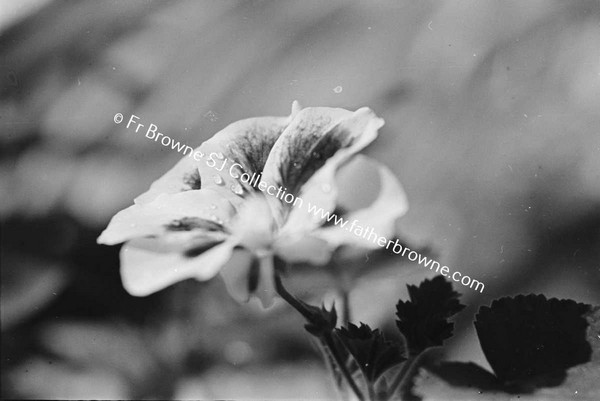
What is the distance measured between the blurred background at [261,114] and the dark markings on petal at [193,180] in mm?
23

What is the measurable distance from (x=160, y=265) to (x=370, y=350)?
0.67ft

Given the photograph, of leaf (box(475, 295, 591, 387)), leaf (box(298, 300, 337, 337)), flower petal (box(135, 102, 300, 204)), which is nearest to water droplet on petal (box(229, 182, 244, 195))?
flower petal (box(135, 102, 300, 204))

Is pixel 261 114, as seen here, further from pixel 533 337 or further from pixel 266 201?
pixel 533 337

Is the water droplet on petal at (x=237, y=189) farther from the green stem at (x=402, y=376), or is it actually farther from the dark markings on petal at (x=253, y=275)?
the green stem at (x=402, y=376)

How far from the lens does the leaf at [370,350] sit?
511 mm

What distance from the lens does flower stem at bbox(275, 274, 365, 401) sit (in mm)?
521

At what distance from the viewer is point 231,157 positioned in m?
0.51

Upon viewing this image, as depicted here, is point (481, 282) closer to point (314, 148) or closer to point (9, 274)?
point (314, 148)

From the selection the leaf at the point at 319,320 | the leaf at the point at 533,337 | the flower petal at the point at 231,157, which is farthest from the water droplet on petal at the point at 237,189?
the leaf at the point at 533,337

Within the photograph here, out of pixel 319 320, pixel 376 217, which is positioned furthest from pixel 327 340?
pixel 376 217

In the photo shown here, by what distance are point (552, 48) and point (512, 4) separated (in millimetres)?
52

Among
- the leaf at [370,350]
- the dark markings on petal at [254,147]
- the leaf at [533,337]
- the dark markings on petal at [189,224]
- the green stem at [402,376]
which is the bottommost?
the green stem at [402,376]

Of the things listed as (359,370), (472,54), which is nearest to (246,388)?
(359,370)

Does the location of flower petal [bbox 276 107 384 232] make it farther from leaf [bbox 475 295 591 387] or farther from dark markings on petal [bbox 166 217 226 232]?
leaf [bbox 475 295 591 387]
